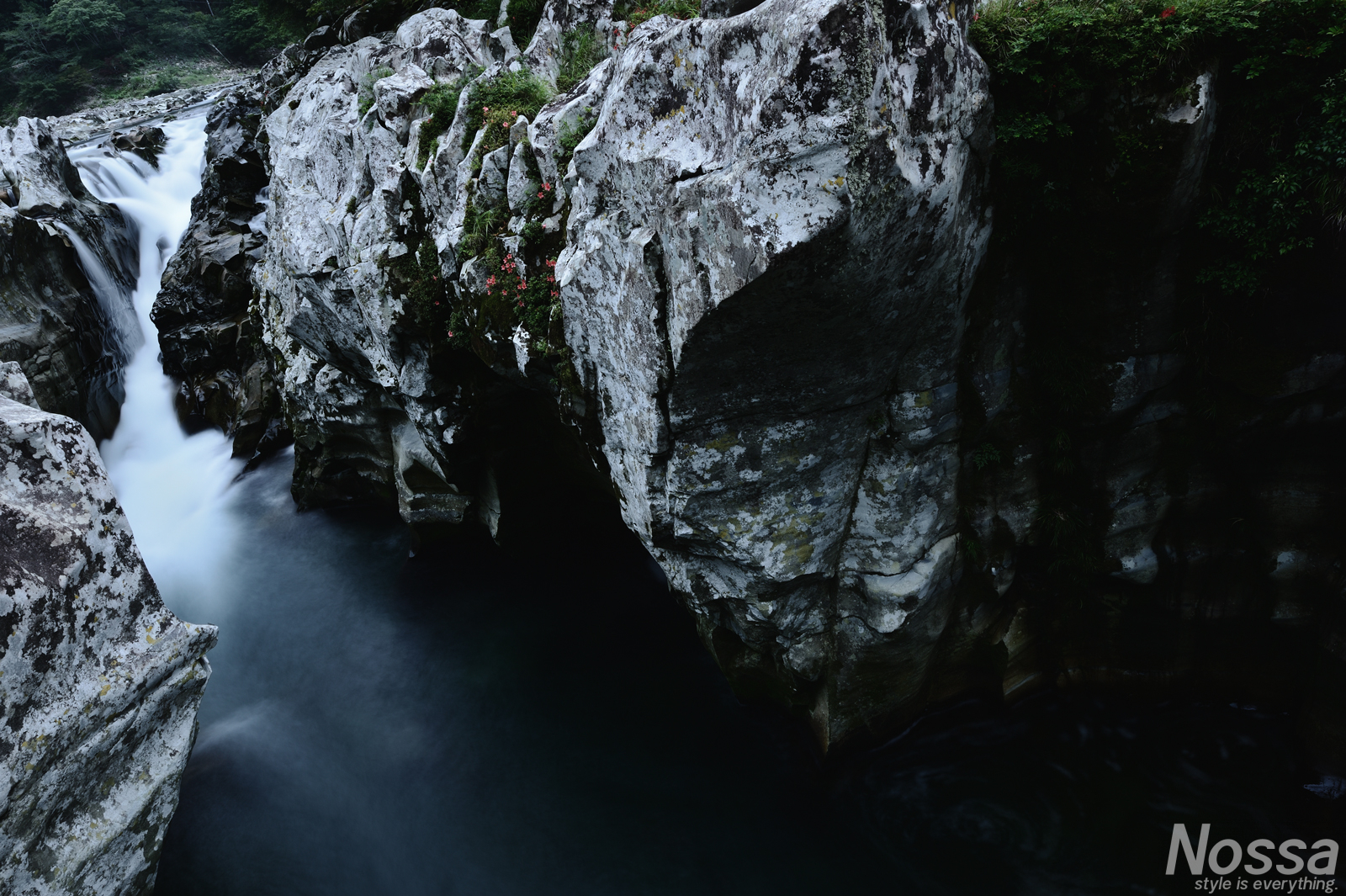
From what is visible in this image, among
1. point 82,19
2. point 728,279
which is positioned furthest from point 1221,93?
point 82,19

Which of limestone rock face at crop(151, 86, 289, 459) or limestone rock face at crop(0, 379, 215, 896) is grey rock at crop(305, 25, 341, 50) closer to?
limestone rock face at crop(151, 86, 289, 459)

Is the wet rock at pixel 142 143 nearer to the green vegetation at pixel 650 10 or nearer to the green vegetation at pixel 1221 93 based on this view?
the green vegetation at pixel 650 10

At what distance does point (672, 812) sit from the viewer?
314 inches

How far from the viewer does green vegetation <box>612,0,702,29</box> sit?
823 cm

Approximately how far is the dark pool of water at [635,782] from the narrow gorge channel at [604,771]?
0.03 m

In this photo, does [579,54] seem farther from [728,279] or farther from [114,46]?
[114,46]

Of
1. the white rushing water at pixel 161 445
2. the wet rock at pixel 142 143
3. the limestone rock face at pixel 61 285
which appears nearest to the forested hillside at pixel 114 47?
the wet rock at pixel 142 143

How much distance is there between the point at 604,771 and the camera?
28.0ft

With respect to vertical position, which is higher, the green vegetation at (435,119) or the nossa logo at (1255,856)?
the green vegetation at (435,119)

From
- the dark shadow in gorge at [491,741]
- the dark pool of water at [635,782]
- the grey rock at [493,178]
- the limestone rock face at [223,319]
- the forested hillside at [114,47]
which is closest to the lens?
the dark pool of water at [635,782]

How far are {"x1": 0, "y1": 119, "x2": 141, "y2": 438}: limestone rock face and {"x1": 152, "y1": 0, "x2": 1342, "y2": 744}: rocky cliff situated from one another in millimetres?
8427

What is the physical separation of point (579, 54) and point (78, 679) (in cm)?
903

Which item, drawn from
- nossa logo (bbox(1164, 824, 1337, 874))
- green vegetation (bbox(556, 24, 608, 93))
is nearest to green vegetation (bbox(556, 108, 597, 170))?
green vegetation (bbox(556, 24, 608, 93))

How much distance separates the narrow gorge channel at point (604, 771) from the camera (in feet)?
24.1
